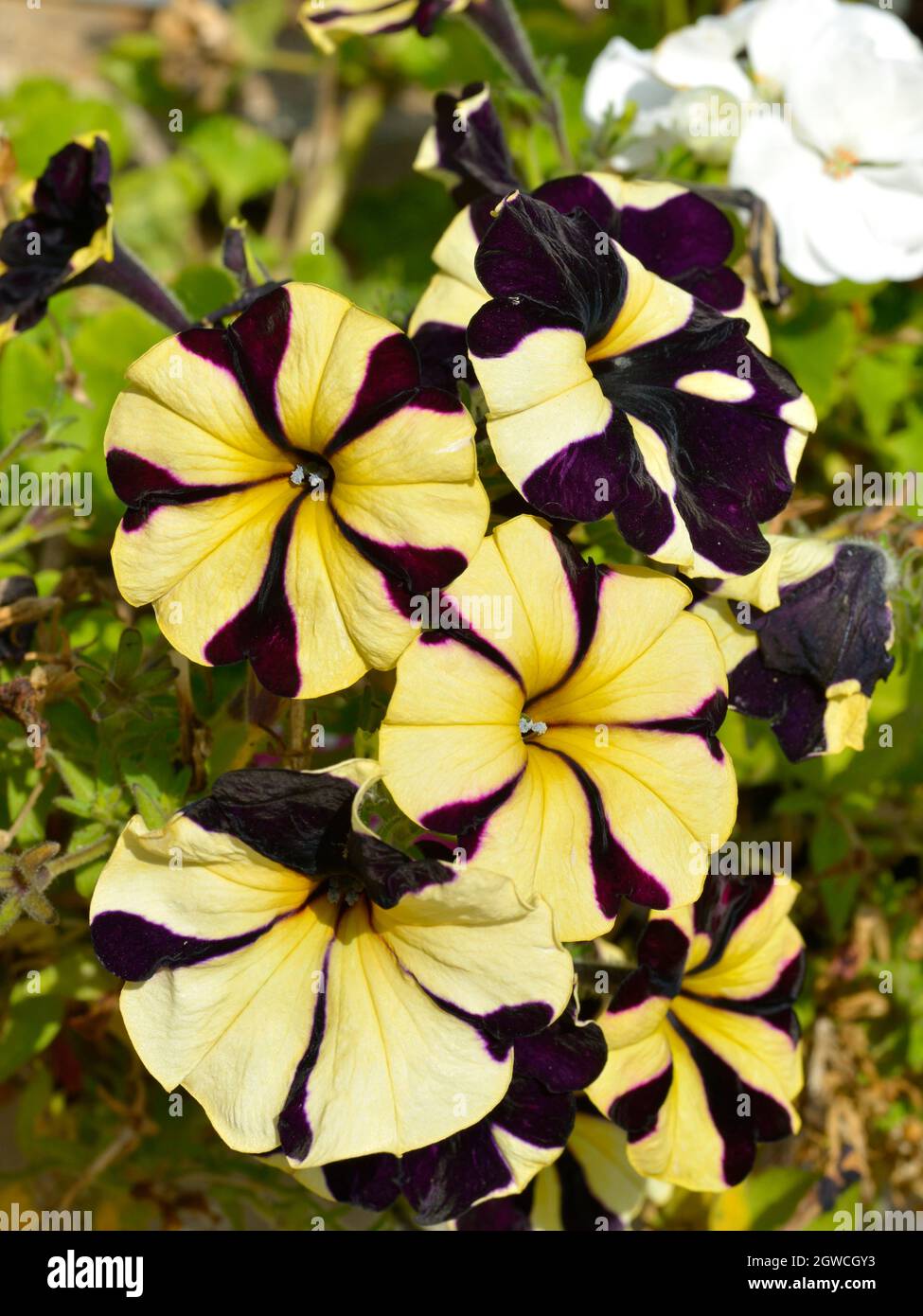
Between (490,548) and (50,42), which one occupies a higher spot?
(50,42)

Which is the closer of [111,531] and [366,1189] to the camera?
[366,1189]

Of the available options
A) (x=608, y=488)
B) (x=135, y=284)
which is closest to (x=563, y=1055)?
(x=608, y=488)

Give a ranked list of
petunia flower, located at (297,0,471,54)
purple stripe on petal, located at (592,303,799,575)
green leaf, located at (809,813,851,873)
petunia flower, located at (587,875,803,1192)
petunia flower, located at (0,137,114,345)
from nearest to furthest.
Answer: purple stripe on petal, located at (592,303,799,575)
petunia flower, located at (587,875,803,1192)
petunia flower, located at (0,137,114,345)
petunia flower, located at (297,0,471,54)
green leaf, located at (809,813,851,873)

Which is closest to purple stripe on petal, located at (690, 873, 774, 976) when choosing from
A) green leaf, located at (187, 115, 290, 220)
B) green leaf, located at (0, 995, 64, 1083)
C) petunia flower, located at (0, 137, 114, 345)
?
green leaf, located at (0, 995, 64, 1083)

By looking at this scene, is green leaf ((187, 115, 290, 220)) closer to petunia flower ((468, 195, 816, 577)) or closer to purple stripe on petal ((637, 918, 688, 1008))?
petunia flower ((468, 195, 816, 577))

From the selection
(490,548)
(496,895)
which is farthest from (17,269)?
(496,895)

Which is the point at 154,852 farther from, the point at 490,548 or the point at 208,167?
the point at 208,167
